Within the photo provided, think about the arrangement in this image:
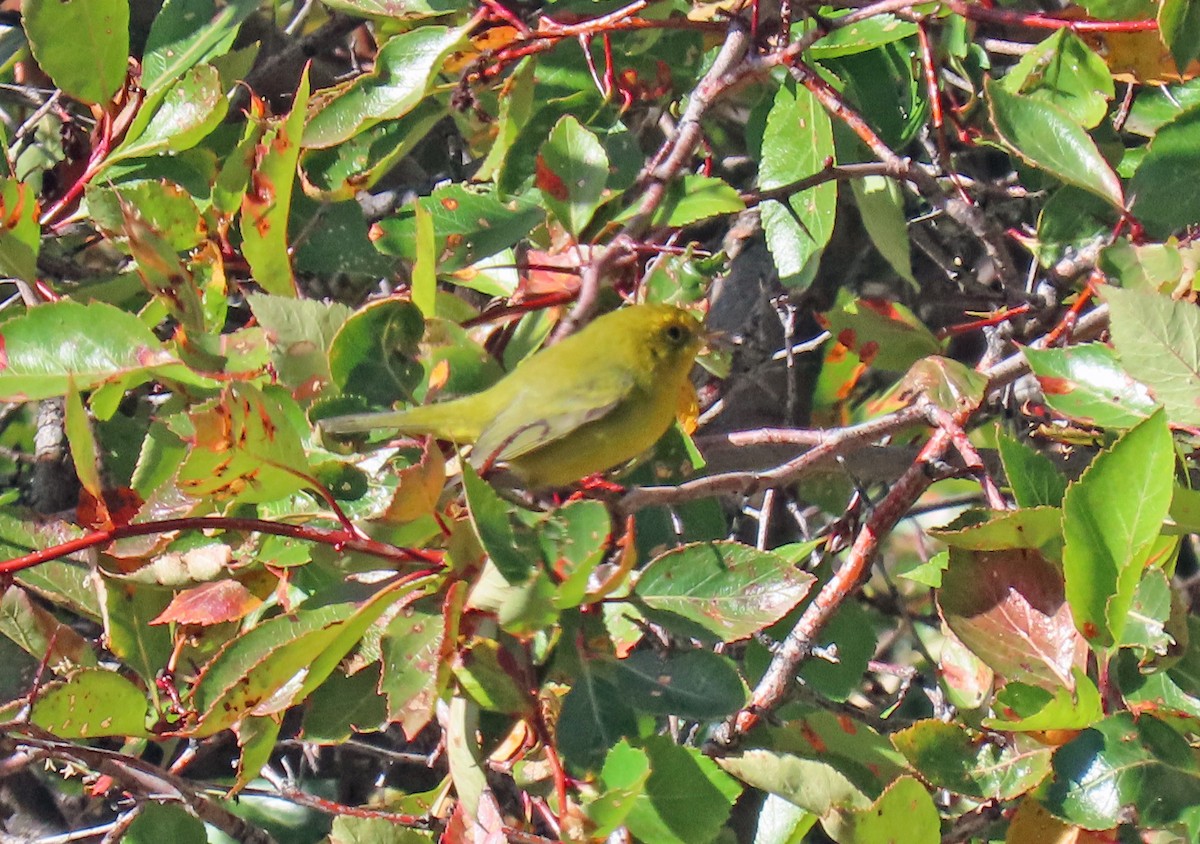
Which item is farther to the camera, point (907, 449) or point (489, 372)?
point (907, 449)

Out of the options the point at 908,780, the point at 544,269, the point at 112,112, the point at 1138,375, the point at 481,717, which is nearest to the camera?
the point at 908,780

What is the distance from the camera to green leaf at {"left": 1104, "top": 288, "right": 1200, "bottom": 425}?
4.94ft

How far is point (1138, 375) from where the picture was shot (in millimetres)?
1521

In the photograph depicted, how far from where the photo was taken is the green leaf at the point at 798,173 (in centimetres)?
230

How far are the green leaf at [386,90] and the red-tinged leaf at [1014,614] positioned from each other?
Result: 1.14 metres

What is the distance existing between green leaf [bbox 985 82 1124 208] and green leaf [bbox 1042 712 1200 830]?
0.88 meters

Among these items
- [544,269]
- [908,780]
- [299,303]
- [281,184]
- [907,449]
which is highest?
[281,184]

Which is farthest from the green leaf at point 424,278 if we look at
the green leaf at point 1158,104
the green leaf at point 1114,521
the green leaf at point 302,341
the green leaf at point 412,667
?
the green leaf at point 1158,104

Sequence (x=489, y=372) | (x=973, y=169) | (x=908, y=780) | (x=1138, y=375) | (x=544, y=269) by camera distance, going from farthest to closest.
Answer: (x=973, y=169)
(x=544, y=269)
(x=489, y=372)
(x=1138, y=375)
(x=908, y=780)

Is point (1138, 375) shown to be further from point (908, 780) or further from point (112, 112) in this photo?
point (112, 112)

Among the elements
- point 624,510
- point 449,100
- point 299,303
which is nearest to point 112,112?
point 449,100

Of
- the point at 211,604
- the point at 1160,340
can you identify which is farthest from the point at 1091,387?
the point at 211,604

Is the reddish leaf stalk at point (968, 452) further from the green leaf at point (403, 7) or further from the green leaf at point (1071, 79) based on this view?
the green leaf at point (403, 7)

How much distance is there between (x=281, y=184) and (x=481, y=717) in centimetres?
81
